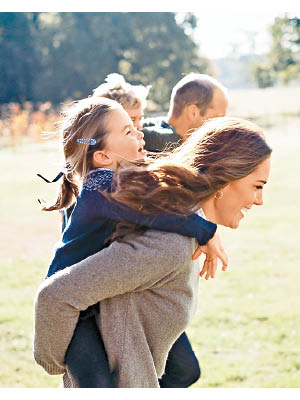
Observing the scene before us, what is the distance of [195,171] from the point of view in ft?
6.32

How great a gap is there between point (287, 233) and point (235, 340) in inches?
177

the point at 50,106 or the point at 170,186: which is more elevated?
the point at 170,186

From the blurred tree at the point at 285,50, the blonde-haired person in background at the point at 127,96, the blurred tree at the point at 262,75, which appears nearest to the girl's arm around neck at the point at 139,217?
the blonde-haired person in background at the point at 127,96

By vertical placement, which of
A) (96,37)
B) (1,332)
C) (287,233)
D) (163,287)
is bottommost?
(96,37)

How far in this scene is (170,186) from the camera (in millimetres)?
1888

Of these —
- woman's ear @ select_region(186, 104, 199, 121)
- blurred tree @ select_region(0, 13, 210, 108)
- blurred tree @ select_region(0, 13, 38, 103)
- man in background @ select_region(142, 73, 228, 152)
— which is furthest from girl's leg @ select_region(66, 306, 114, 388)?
blurred tree @ select_region(0, 13, 38, 103)

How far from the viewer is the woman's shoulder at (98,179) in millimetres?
2021

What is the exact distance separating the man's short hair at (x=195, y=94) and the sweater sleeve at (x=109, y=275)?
2.15 meters

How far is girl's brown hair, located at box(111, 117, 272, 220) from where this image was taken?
74.9 inches

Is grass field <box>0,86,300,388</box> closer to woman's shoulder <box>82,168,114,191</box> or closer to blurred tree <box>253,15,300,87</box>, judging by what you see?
woman's shoulder <box>82,168,114,191</box>

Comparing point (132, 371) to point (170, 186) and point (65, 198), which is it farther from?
point (65, 198)

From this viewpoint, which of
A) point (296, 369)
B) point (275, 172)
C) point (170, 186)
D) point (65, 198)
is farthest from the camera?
point (275, 172)

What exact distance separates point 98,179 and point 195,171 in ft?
1.10

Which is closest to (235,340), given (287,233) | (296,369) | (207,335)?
(207,335)
